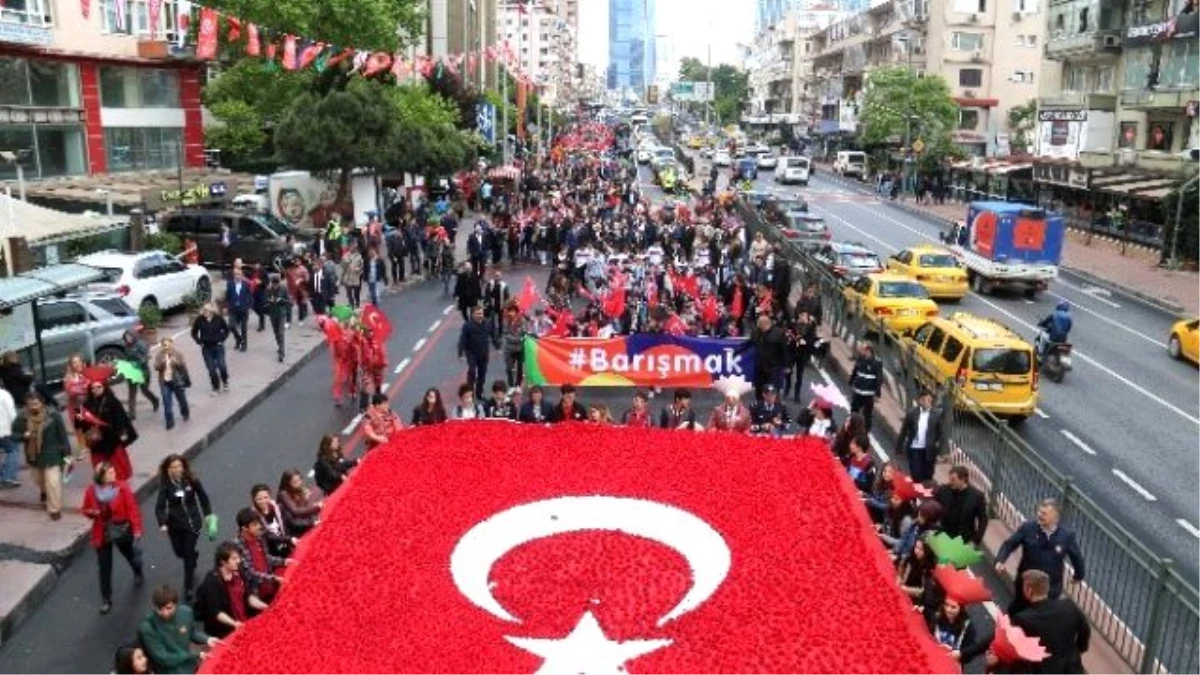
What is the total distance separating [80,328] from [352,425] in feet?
19.7

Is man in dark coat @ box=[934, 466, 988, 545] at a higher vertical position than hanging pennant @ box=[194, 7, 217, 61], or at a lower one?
lower

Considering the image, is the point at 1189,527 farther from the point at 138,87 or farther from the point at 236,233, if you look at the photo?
the point at 138,87

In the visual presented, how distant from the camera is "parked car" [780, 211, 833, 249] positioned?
1566 inches

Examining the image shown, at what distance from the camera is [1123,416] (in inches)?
857

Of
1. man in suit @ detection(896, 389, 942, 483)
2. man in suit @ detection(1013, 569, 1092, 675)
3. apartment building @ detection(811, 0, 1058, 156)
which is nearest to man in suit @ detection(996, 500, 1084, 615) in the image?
man in suit @ detection(1013, 569, 1092, 675)

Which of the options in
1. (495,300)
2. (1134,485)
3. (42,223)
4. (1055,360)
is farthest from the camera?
(1055,360)

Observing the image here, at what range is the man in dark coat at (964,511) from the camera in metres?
11.8

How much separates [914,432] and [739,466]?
2664 mm

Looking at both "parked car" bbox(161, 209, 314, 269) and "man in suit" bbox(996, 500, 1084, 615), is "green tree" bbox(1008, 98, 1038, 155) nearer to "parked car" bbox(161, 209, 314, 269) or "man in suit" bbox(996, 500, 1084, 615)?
"parked car" bbox(161, 209, 314, 269)

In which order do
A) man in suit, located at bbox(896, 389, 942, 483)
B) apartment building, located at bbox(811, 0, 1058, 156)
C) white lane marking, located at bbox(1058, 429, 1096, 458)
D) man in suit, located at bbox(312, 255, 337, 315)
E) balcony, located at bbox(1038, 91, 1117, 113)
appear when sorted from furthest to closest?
apartment building, located at bbox(811, 0, 1058, 156) < balcony, located at bbox(1038, 91, 1117, 113) < man in suit, located at bbox(312, 255, 337, 315) < white lane marking, located at bbox(1058, 429, 1096, 458) < man in suit, located at bbox(896, 389, 942, 483)

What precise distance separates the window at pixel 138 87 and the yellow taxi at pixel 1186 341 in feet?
134

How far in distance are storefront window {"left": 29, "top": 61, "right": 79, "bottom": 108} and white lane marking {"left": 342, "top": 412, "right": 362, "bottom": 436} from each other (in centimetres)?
2914

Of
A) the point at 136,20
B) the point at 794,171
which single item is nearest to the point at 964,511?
the point at 136,20

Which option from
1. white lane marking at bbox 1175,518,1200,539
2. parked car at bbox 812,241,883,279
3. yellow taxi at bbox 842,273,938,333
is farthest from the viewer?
parked car at bbox 812,241,883,279
